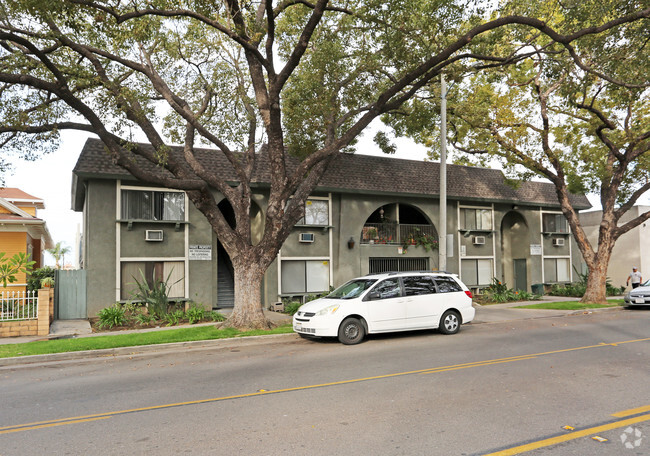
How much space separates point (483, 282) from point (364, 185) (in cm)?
888

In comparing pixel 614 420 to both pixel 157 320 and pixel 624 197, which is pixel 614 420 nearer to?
pixel 157 320

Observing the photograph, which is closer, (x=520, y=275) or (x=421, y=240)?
(x=421, y=240)

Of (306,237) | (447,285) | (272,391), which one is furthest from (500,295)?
(272,391)

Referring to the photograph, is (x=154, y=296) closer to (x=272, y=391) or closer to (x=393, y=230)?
(x=272, y=391)

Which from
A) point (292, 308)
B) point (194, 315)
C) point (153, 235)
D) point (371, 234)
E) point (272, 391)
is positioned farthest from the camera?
point (371, 234)

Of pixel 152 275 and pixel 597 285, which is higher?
pixel 152 275

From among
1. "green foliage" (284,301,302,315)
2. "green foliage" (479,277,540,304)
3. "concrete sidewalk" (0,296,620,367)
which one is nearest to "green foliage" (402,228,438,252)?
Answer: "green foliage" (479,277,540,304)

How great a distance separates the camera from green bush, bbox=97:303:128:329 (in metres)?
15.2

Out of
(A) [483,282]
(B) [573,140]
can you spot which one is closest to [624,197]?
(B) [573,140]

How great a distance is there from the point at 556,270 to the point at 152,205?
22.3 meters

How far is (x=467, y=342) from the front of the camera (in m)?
11.3

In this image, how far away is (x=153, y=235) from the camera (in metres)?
17.7

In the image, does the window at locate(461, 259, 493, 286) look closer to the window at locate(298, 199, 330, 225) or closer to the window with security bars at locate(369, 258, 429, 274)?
the window with security bars at locate(369, 258, 429, 274)

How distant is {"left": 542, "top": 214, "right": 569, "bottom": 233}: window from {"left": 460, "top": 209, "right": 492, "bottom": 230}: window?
14.1ft
